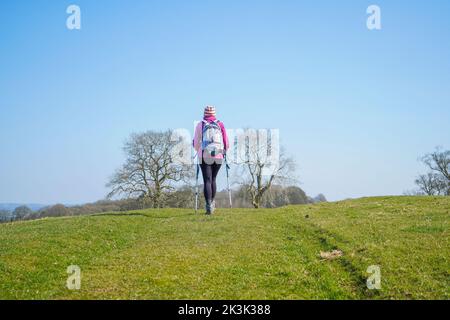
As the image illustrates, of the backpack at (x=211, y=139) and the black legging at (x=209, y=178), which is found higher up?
Result: the backpack at (x=211, y=139)

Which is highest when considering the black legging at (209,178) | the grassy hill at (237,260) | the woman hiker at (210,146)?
the woman hiker at (210,146)

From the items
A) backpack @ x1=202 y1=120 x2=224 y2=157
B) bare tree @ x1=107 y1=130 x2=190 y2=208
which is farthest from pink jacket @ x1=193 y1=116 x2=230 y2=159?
bare tree @ x1=107 y1=130 x2=190 y2=208

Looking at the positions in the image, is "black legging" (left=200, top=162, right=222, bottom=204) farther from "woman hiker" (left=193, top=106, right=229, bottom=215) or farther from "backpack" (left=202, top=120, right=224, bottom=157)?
"backpack" (left=202, top=120, right=224, bottom=157)

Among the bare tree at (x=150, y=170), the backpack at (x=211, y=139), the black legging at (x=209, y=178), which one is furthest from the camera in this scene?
the bare tree at (x=150, y=170)

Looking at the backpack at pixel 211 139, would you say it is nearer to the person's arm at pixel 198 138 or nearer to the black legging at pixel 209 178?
the person's arm at pixel 198 138

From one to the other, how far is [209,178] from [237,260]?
33.6 ft

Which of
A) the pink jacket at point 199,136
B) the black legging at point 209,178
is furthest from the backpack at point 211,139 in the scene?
the black legging at point 209,178

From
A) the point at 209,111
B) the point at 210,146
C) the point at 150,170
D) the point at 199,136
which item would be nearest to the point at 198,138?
the point at 199,136

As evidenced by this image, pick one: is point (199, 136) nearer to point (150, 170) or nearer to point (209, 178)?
point (209, 178)

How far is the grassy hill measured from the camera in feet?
32.7

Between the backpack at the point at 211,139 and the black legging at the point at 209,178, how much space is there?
0.73 meters

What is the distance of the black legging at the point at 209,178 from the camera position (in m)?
22.7

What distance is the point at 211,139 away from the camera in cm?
2298
